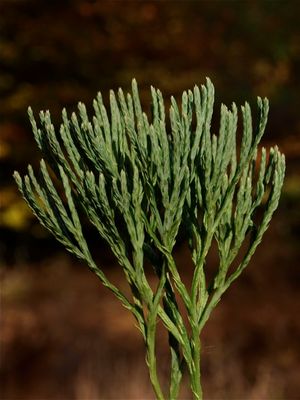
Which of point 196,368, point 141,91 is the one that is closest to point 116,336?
point 141,91

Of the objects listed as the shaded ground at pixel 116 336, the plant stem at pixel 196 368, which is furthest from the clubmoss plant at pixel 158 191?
the shaded ground at pixel 116 336

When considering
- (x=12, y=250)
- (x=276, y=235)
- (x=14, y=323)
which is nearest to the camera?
(x=14, y=323)

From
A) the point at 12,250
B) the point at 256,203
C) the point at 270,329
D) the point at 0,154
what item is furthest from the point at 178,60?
the point at 256,203

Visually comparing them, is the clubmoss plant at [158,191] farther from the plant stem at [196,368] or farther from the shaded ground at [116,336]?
the shaded ground at [116,336]

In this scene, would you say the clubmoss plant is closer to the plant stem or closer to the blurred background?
the plant stem

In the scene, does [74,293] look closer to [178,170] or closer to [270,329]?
[270,329]

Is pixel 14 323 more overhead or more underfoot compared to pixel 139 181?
more underfoot

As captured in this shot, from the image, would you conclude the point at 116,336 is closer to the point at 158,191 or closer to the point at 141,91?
the point at 141,91
